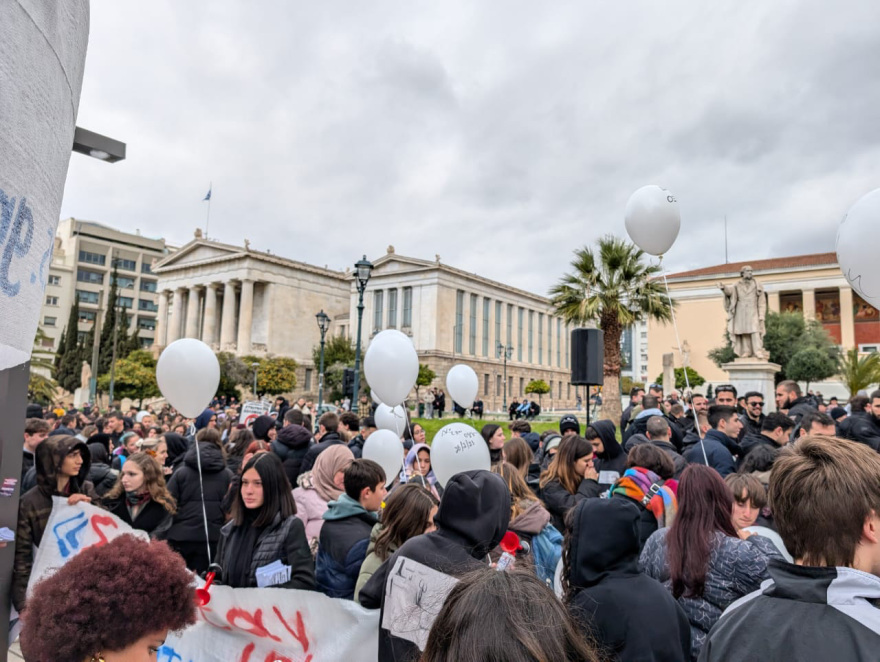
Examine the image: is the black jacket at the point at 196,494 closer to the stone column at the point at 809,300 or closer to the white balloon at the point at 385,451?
the white balloon at the point at 385,451

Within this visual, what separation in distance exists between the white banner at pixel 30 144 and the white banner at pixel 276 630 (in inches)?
99.8

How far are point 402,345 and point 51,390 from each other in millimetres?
28584

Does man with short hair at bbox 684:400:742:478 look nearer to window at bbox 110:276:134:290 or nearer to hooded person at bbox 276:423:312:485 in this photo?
hooded person at bbox 276:423:312:485

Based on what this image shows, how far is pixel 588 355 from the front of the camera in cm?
938

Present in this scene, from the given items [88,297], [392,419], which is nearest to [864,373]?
[392,419]

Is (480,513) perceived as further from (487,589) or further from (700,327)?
(700,327)

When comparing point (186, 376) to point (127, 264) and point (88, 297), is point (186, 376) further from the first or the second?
point (127, 264)

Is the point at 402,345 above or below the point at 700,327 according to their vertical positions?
below

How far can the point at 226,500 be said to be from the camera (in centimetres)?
521

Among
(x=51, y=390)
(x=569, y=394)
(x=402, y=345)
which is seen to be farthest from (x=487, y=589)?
(x=569, y=394)

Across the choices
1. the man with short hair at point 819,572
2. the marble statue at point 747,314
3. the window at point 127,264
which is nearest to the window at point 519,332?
the window at point 127,264

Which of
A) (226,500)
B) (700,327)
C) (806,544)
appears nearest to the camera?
(806,544)

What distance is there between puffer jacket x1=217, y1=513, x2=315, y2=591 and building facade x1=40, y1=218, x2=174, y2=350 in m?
70.1

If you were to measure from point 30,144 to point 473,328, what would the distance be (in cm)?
6380
